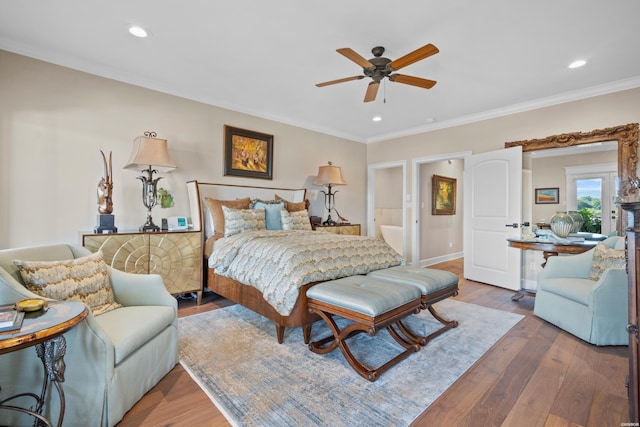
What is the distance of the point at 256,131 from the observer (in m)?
4.53

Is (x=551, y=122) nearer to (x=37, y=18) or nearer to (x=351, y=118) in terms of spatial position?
(x=351, y=118)

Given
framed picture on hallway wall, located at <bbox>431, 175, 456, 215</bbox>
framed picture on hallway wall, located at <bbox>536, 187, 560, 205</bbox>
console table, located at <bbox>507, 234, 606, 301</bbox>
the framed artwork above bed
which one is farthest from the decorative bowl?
framed picture on hallway wall, located at <bbox>431, 175, 456, 215</bbox>

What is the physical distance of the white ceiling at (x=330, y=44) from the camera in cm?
224

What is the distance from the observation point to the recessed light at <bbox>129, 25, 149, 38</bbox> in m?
2.49

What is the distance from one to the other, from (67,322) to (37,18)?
266 cm

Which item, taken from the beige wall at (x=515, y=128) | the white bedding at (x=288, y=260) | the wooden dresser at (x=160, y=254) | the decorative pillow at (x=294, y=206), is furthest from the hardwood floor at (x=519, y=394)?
the beige wall at (x=515, y=128)

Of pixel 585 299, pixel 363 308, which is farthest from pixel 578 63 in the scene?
pixel 363 308

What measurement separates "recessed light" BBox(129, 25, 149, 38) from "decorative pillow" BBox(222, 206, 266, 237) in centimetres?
188

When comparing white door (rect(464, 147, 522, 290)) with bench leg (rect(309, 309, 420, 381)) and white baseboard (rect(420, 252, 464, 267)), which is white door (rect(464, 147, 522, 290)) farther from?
bench leg (rect(309, 309, 420, 381))

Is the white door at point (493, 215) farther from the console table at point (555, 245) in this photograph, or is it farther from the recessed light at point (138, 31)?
the recessed light at point (138, 31)

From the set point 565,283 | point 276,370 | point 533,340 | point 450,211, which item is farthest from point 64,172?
point 450,211


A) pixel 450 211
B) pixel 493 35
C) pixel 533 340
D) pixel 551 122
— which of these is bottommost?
pixel 533 340

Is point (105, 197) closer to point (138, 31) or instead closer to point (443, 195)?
point (138, 31)

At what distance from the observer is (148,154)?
3.10 m
